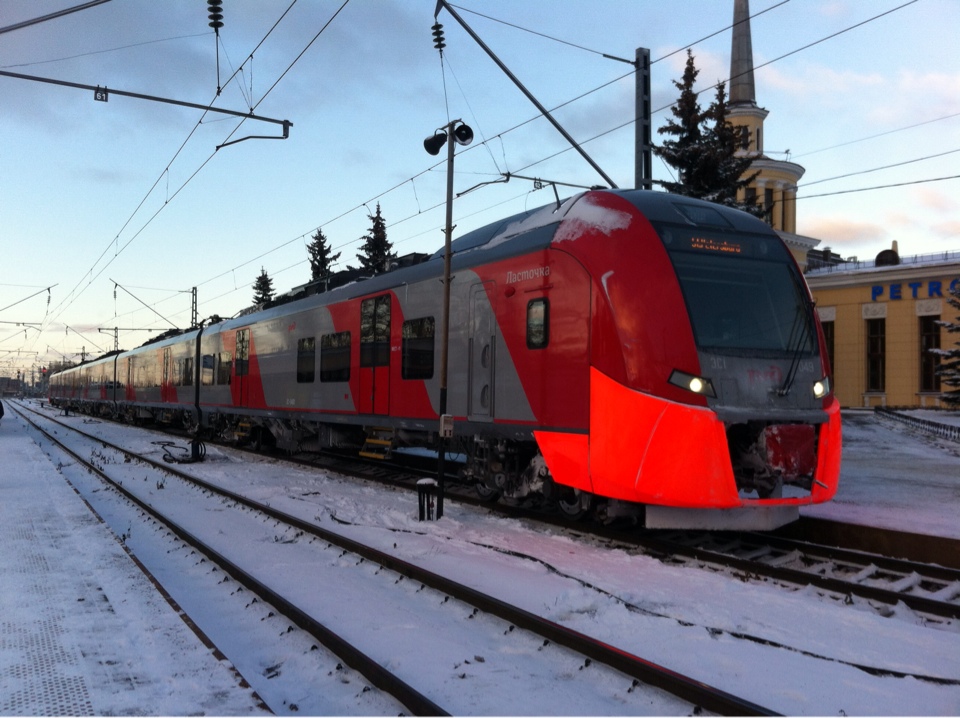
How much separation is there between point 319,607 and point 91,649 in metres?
1.67

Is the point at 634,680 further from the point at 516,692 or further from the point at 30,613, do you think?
the point at 30,613

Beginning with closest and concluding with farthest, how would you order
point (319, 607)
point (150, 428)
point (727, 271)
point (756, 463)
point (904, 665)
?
point (904, 665) → point (319, 607) → point (756, 463) → point (727, 271) → point (150, 428)

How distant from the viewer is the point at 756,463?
7496 mm

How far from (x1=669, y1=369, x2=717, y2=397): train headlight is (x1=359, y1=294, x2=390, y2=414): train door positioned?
6304 millimetres

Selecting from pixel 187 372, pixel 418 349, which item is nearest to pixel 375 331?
pixel 418 349

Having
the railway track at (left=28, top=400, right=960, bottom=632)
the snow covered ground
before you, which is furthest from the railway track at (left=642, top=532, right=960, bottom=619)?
the snow covered ground

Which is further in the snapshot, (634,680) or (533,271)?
(533,271)

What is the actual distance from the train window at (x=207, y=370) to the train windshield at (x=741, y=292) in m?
17.8

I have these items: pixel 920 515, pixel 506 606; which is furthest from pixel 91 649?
pixel 920 515

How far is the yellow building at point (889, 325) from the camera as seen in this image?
34844mm

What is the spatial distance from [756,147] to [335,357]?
43.6 m

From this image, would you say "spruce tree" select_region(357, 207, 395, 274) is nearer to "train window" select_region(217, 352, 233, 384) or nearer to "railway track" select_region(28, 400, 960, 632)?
"train window" select_region(217, 352, 233, 384)

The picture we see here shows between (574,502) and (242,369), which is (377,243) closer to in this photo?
(242,369)

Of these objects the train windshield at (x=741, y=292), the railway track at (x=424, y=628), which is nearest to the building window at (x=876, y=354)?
the train windshield at (x=741, y=292)
